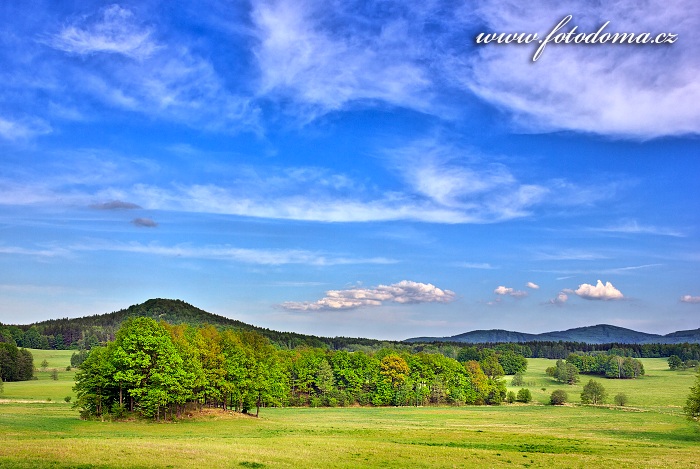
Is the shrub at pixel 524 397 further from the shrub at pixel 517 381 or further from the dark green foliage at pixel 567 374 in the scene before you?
the dark green foliage at pixel 567 374

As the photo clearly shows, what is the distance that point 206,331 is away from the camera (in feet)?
264

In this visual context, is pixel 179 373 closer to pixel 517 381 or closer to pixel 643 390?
pixel 517 381

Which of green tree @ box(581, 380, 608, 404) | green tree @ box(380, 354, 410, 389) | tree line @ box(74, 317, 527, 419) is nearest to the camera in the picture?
tree line @ box(74, 317, 527, 419)

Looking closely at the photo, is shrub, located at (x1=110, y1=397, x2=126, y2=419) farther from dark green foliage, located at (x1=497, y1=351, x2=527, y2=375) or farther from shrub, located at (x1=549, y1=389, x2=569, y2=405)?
dark green foliage, located at (x1=497, y1=351, x2=527, y2=375)

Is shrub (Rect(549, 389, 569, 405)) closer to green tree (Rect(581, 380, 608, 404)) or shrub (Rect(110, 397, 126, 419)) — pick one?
green tree (Rect(581, 380, 608, 404))

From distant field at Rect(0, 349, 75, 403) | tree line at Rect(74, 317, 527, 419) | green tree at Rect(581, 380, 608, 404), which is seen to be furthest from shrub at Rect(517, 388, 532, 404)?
distant field at Rect(0, 349, 75, 403)

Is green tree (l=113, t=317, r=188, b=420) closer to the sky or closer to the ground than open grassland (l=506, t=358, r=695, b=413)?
closer to the sky

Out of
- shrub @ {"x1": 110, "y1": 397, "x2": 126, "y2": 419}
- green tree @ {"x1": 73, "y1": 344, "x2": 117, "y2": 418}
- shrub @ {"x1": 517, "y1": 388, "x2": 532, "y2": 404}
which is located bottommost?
shrub @ {"x1": 517, "y1": 388, "x2": 532, "y2": 404}

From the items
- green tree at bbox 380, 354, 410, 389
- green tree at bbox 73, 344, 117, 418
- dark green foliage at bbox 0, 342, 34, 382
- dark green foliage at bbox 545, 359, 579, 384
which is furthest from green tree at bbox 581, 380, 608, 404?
dark green foliage at bbox 0, 342, 34, 382

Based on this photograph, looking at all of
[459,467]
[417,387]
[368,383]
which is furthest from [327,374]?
[459,467]

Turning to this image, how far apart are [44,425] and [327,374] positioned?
80703 millimetres

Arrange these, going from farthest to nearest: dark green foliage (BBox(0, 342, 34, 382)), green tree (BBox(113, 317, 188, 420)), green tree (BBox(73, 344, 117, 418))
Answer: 1. dark green foliage (BBox(0, 342, 34, 382))
2. green tree (BBox(73, 344, 117, 418))
3. green tree (BBox(113, 317, 188, 420))

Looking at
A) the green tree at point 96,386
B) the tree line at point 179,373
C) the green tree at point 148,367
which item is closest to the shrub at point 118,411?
the tree line at point 179,373

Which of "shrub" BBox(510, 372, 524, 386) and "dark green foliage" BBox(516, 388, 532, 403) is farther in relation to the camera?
"shrub" BBox(510, 372, 524, 386)
